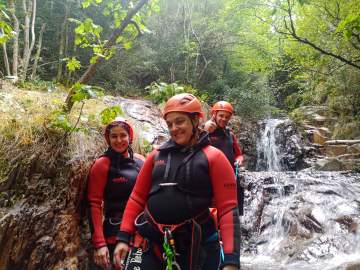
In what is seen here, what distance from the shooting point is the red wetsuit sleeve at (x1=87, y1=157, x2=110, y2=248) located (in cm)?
285

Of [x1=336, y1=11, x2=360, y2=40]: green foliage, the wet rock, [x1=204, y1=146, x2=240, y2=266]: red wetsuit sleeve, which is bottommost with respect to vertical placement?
the wet rock

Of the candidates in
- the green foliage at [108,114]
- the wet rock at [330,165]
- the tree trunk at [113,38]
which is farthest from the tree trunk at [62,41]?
the wet rock at [330,165]

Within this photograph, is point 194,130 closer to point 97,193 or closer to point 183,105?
point 183,105

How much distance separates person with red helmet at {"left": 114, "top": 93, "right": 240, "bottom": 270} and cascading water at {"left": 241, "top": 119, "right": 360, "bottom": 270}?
371 centimetres

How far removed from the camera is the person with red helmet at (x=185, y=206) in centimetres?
208

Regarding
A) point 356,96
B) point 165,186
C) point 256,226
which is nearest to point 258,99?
point 356,96

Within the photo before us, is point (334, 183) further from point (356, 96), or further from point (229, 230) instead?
point (229, 230)

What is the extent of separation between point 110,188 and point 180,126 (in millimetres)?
1131

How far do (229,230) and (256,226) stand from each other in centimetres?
529

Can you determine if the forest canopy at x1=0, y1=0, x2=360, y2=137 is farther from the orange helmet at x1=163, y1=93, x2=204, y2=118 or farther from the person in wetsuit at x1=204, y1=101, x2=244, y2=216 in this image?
the orange helmet at x1=163, y1=93, x2=204, y2=118

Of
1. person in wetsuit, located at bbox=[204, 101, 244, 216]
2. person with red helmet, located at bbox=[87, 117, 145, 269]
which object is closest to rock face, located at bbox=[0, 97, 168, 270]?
person with red helmet, located at bbox=[87, 117, 145, 269]

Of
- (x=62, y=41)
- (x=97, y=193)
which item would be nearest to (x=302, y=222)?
(x=97, y=193)

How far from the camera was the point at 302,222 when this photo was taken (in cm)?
650

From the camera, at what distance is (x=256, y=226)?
22.8 ft
